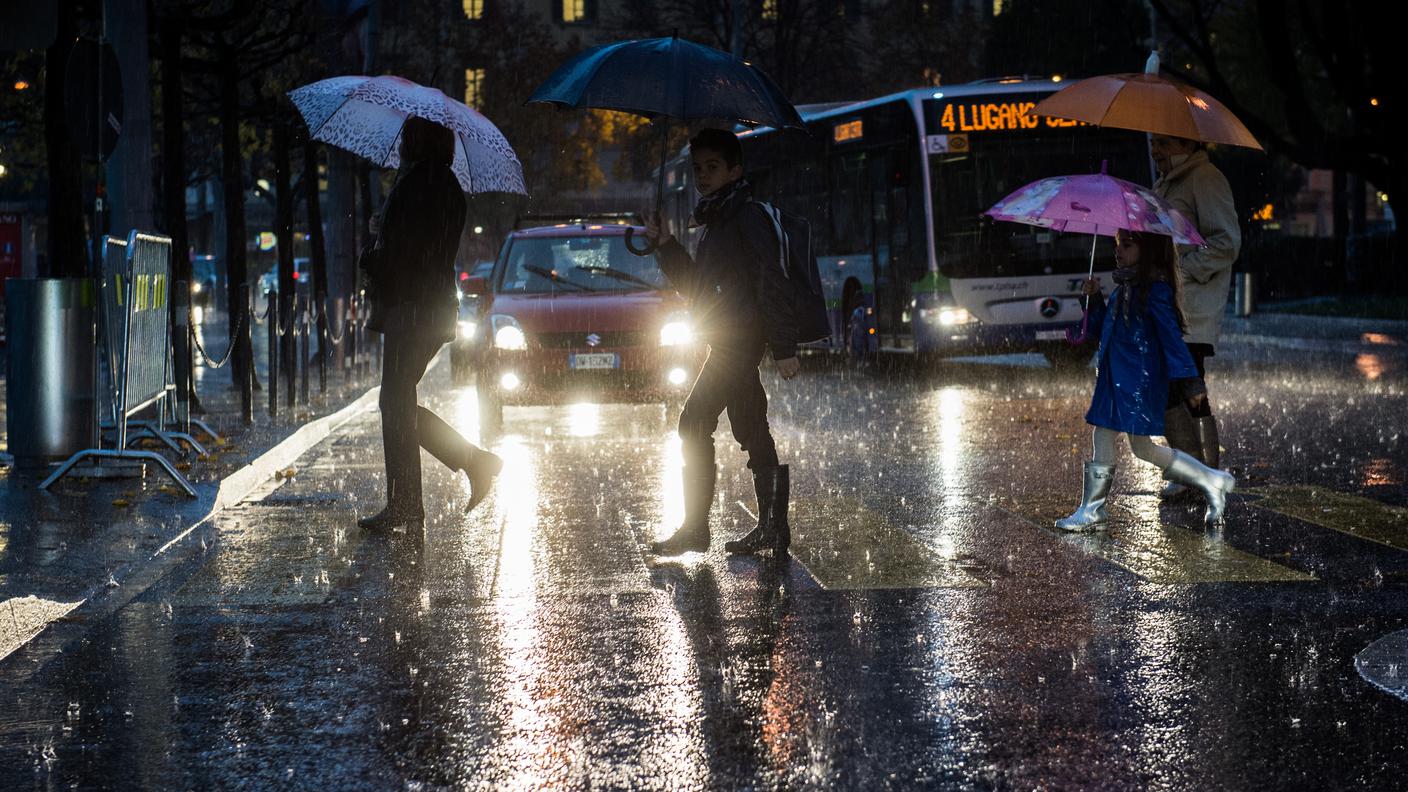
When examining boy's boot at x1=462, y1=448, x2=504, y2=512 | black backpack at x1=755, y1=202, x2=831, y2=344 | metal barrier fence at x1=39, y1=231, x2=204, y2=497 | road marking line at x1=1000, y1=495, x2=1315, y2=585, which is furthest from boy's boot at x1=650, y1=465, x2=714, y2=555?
metal barrier fence at x1=39, y1=231, x2=204, y2=497

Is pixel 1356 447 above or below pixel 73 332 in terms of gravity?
below

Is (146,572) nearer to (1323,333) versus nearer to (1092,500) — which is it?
(1092,500)

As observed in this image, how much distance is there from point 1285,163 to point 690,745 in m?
75.4

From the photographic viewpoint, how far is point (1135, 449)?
29.8ft

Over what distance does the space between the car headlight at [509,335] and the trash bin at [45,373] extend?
4.12 meters

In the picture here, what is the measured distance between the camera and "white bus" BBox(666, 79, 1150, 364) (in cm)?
2170

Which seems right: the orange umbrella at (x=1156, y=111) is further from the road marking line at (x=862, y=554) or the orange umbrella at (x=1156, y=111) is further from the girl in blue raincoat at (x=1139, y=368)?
the road marking line at (x=862, y=554)

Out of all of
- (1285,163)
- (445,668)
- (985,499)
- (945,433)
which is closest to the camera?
(445,668)

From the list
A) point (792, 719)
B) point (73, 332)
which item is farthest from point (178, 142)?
point (792, 719)

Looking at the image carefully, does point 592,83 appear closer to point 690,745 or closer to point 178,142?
point 690,745

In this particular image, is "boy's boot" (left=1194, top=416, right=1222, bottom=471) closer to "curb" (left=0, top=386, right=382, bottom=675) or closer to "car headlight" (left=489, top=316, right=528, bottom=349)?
"curb" (left=0, top=386, right=382, bottom=675)

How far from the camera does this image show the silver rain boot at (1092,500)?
9.09 m

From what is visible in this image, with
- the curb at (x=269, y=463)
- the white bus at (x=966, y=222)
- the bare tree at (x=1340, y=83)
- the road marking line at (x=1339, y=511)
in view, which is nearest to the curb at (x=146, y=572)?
the curb at (x=269, y=463)

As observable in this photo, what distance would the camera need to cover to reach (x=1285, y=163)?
250ft
